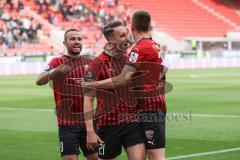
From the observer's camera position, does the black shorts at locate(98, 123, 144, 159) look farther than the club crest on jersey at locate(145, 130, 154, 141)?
Yes

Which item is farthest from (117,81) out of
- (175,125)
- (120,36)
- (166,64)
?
(166,64)

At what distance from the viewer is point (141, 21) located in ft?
21.5

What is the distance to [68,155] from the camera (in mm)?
7621

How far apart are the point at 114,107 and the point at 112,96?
4.6 inches

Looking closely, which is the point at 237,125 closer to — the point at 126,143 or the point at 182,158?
the point at 182,158

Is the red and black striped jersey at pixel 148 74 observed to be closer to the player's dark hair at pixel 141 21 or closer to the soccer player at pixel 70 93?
the player's dark hair at pixel 141 21

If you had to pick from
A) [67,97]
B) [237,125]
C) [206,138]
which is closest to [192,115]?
[237,125]

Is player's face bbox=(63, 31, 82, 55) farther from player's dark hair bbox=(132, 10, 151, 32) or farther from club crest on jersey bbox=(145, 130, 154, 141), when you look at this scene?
club crest on jersey bbox=(145, 130, 154, 141)

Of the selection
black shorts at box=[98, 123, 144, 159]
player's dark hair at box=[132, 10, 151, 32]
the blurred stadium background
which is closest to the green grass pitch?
the blurred stadium background

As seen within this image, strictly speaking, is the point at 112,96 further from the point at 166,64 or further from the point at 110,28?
the point at 166,64

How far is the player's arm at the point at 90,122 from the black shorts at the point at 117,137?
260 mm

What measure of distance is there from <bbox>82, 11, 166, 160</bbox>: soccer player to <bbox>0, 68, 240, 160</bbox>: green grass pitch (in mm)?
3391

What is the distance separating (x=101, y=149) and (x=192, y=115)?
9329 mm

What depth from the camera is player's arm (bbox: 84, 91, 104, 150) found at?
6.57m
